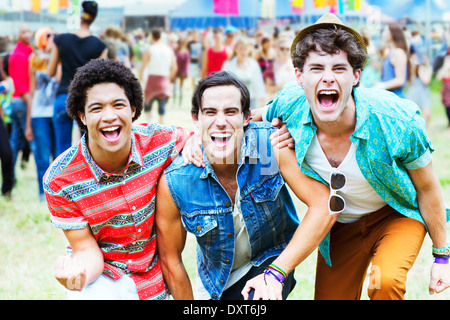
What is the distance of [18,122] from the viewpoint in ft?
23.7

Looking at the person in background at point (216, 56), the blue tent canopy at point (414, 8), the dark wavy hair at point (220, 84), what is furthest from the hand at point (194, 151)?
the blue tent canopy at point (414, 8)

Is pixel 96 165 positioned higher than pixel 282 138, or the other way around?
pixel 282 138

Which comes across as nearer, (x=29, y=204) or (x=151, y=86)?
(x=29, y=204)

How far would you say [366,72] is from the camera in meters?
8.76

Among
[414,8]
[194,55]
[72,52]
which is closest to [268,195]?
[72,52]

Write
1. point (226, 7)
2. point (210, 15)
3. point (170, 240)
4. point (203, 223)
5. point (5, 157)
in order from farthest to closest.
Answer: point (210, 15), point (226, 7), point (5, 157), point (170, 240), point (203, 223)

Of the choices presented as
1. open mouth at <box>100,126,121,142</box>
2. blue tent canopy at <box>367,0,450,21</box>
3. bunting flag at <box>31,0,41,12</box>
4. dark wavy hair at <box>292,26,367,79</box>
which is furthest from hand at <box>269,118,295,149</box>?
blue tent canopy at <box>367,0,450,21</box>

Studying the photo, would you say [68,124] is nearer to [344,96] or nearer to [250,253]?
[250,253]

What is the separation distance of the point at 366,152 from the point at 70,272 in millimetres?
1615

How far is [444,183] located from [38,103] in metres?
5.09

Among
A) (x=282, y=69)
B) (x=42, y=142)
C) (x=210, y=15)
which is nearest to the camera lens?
(x=42, y=142)

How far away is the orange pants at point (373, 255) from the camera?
2703 mm

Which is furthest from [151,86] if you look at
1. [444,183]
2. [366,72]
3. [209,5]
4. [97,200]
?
[209,5]

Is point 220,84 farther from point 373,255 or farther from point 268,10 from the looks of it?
point 268,10
